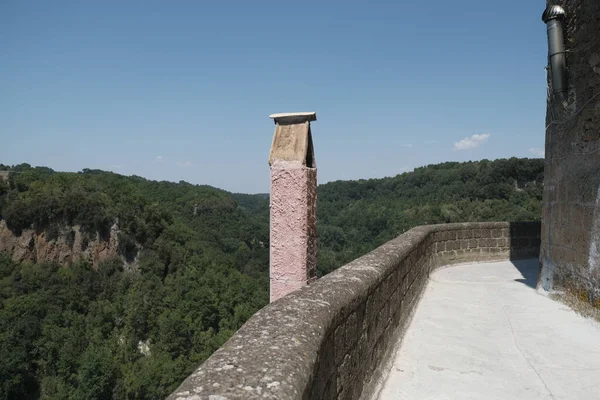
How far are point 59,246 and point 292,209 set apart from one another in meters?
66.5

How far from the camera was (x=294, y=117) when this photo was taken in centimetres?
367

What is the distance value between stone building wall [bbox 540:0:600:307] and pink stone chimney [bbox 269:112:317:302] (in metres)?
3.55

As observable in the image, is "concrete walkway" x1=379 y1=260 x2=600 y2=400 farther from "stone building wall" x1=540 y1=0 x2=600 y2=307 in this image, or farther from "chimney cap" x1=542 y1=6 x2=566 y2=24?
"chimney cap" x1=542 y1=6 x2=566 y2=24

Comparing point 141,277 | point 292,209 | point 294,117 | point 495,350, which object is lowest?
point 141,277

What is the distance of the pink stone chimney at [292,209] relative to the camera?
3504mm

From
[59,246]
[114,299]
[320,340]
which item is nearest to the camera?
[320,340]

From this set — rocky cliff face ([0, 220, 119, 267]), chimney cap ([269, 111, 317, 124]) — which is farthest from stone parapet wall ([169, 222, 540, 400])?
rocky cliff face ([0, 220, 119, 267])

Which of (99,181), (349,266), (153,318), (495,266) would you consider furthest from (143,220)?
(349,266)

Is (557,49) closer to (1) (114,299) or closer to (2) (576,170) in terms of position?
(2) (576,170)

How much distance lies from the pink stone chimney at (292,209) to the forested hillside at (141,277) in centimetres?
3741

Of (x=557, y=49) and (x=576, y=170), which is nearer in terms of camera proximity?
(x=576, y=170)

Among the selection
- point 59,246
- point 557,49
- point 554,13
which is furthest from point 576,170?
point 59,246

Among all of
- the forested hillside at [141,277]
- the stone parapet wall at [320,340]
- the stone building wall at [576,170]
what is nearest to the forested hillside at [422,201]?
the forested hillside at [141,277]

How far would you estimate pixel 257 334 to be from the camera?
1.74 m
